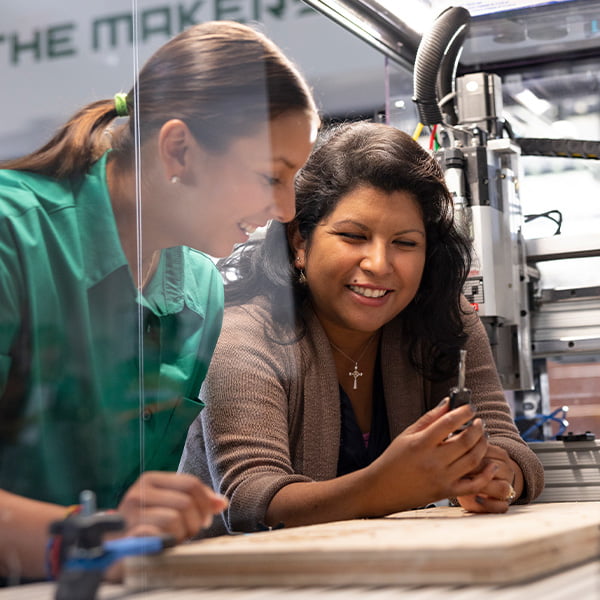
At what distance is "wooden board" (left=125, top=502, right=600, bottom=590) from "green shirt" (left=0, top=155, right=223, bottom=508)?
0.10 m

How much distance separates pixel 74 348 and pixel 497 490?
0.67 metres

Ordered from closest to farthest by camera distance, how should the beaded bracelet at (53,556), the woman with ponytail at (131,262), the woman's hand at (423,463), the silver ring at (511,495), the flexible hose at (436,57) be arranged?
the beaded bracelet at (53,556) < the woman with ponytail at (131,262) < the woman's hand at (423,463) < the silver ring at (511,495) < the flexible hose at (436,57)

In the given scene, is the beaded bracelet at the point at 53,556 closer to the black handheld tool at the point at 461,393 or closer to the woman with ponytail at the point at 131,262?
the woman with ponytail at the point at 131,262

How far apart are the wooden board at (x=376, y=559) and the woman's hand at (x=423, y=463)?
37 centimetres

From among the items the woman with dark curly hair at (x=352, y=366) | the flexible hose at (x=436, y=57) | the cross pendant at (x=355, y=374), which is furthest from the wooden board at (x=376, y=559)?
the flexible hose at (x=436, y=57)

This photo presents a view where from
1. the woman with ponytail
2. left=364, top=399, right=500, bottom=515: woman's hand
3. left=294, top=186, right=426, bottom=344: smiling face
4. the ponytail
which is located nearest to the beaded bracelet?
the woman with ponytail

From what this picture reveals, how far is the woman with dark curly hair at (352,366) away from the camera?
1251mm

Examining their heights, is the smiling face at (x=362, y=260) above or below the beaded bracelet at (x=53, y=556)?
above

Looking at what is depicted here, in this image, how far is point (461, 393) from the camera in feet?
4.41

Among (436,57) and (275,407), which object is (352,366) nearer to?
(275,407)

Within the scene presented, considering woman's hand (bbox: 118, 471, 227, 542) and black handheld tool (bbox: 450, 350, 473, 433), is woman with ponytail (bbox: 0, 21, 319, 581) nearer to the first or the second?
woman's hand (bbox: 118, 471, 227, 542)

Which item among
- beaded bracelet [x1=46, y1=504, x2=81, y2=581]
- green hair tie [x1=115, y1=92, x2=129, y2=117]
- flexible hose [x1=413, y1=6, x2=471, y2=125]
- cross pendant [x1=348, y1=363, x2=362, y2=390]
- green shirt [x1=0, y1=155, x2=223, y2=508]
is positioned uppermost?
flexible hose [x1=413, y1=6, x2=471, y2=125]

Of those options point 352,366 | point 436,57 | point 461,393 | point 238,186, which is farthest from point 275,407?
point 436,57

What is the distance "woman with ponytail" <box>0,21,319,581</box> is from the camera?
0.85m
